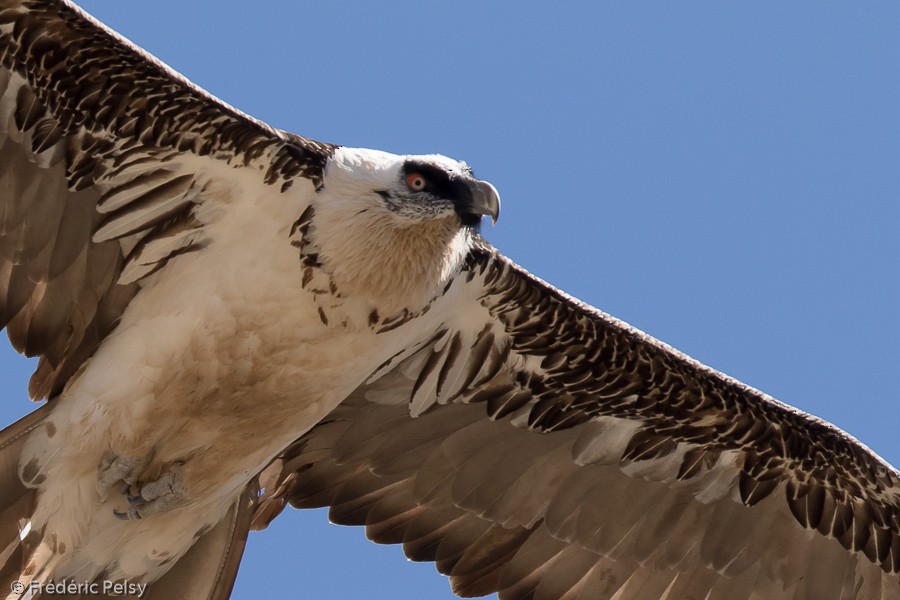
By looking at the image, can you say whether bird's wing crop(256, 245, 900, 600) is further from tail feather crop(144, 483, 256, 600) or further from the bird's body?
the bird's body

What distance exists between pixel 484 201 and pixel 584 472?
289 centimetres

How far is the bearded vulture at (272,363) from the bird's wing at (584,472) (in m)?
0.02

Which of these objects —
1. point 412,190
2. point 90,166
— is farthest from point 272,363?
point 90,166

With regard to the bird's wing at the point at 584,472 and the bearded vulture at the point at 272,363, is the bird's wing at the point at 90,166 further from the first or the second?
the bird's wing at the point at 584,472

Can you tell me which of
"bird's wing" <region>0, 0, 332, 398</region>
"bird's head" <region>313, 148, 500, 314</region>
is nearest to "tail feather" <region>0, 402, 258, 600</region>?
"bird's wing" <region>0, 0, 332, 398</region>

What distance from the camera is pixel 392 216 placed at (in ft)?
37.6

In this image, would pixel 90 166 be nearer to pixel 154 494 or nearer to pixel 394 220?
pixel 394 220

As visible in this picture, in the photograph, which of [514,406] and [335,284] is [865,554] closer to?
[514,406]

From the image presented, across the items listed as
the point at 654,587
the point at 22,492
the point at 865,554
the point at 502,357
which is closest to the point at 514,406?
the point at 502,357

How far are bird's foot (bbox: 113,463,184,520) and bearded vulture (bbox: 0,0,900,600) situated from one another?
15 millimetres

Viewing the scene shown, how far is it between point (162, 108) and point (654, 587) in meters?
5.44

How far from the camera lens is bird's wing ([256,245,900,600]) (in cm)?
1238

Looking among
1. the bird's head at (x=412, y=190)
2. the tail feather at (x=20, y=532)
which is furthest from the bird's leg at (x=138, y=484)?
the bird's head at (x=412, y=190)

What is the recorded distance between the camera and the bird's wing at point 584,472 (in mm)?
12375
